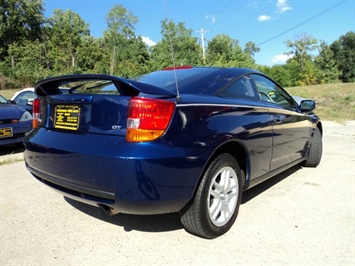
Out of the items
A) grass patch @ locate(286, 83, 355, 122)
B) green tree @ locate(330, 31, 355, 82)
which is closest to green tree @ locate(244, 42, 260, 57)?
green tree @ locate(330, 31, 355, 82)

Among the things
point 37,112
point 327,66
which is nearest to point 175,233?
point 37,112

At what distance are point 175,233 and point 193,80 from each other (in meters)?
1.29

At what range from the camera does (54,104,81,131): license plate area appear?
2.24 metres

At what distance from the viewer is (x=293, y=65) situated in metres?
A: 57.1

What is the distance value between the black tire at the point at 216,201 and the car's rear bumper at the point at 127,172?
0.15 m

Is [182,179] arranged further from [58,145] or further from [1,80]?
[1,80]

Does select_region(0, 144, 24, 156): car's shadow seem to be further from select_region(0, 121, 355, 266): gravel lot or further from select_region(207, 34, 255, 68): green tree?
select_region(207, 34, 255, 68): green tree

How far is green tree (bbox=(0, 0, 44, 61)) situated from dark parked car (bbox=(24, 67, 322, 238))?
143 feet

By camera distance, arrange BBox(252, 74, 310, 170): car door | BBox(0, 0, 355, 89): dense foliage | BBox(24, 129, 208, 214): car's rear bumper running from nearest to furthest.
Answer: BBox(24, 129, 208, 214): car's rear bumper < BBox(252, 74, 310, 170): car door < BBox(0, 0, 355, 89): dense foliage

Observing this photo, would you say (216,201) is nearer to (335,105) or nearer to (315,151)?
(315,151)

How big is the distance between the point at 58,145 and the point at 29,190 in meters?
1.62

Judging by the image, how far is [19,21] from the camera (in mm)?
42500

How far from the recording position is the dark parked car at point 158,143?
6.37 feet

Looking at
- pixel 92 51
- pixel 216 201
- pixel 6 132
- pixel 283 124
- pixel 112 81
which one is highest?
pixel 92 51
